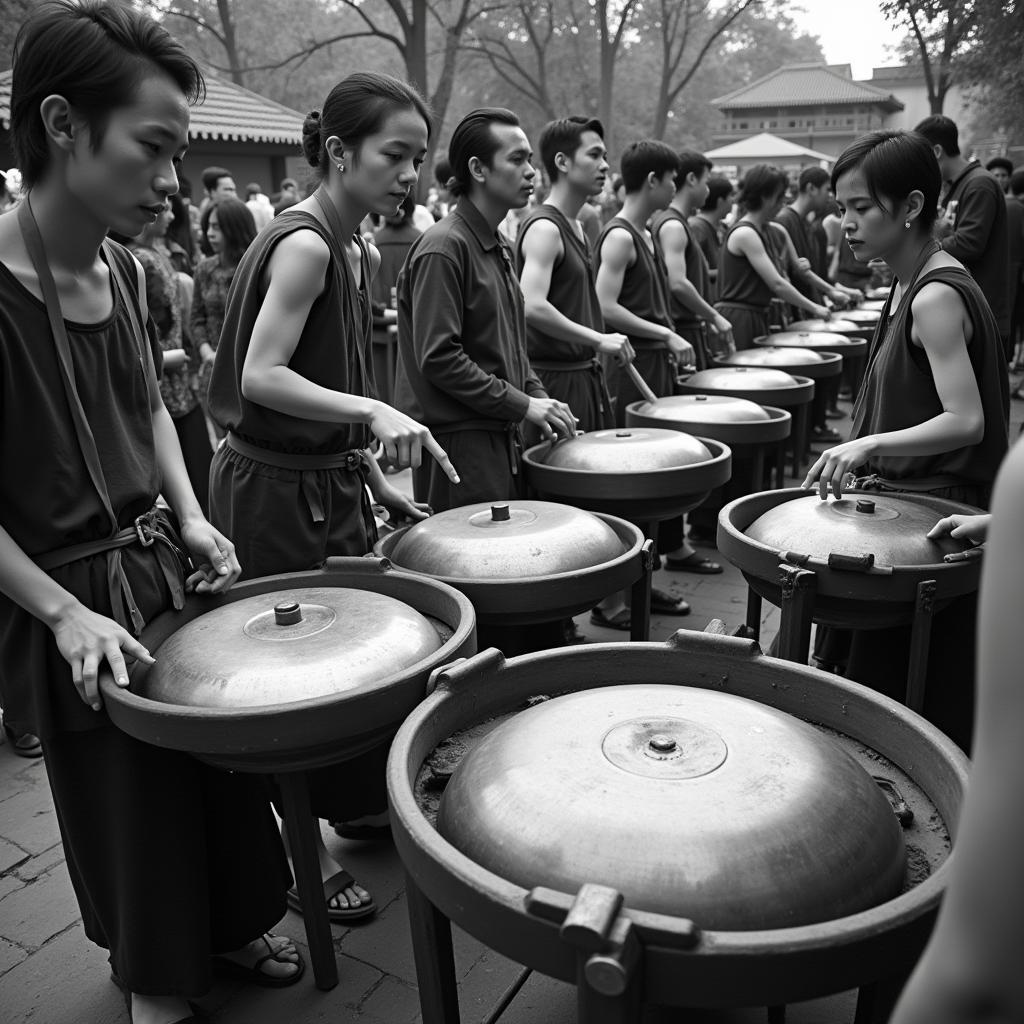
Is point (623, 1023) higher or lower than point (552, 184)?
lower

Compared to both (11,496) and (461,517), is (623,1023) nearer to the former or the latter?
(11,496)

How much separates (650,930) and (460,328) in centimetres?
239

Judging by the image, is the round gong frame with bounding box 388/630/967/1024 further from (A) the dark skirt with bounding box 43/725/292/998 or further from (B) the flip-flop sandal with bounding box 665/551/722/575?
(B) the flip-flop sandal with bounding box 665/551/722/575

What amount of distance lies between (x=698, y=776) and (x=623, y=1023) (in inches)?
13.7

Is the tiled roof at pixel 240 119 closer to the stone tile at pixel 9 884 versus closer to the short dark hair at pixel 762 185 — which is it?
the short dark hair at pixel 762 185

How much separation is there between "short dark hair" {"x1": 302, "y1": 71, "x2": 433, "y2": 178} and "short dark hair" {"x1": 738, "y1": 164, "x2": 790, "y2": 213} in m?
4.90

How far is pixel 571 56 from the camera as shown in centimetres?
3456

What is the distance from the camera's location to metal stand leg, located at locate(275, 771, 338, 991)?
191 cm

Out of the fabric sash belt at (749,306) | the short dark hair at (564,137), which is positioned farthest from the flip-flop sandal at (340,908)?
the fabric sash belt at (749,306)

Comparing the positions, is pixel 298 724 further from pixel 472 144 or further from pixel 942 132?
pixel 942 132

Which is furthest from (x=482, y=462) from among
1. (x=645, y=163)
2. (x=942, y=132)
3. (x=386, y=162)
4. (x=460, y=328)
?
(x=942, y=132)

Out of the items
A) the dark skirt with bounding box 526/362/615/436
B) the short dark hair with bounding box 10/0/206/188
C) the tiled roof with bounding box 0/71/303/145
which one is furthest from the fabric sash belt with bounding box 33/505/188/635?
the tiled roof with bounding box 0/71/303/145

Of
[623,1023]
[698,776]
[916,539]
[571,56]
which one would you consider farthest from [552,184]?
[571,56]

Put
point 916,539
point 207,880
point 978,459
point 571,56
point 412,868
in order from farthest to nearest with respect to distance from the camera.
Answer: point 571,56, point 978,459, point 916,539, point 207,880, point 412,868
